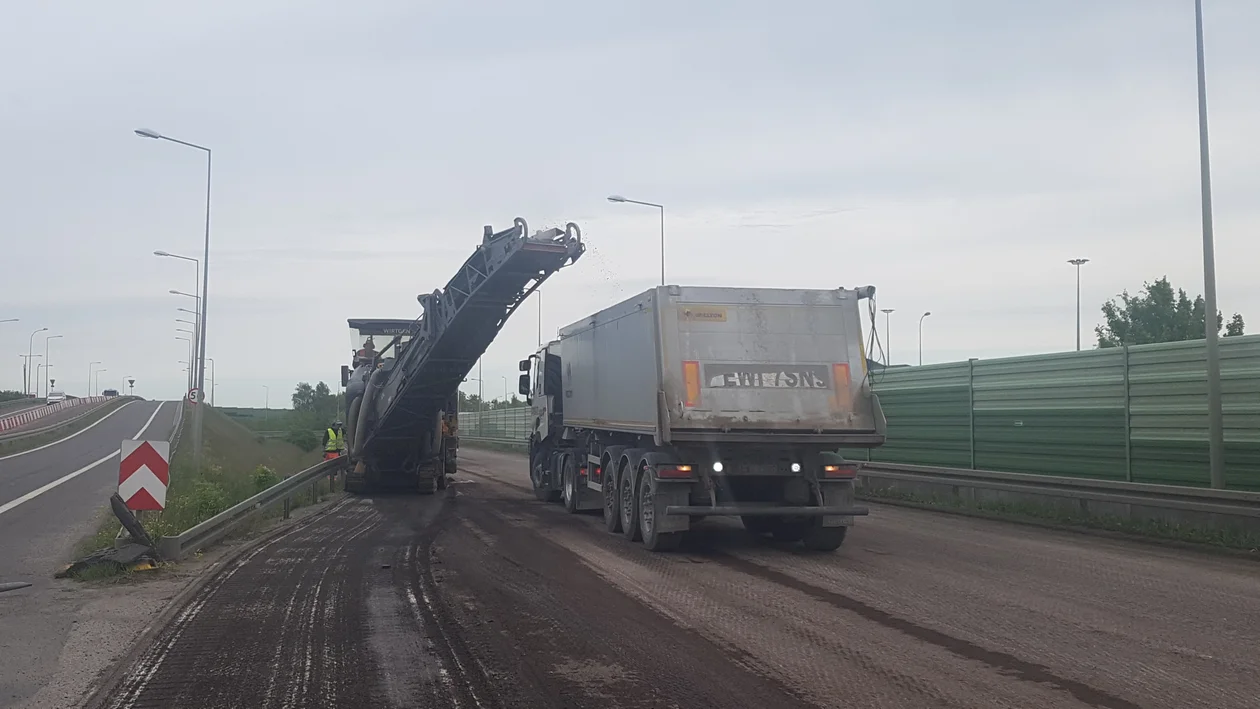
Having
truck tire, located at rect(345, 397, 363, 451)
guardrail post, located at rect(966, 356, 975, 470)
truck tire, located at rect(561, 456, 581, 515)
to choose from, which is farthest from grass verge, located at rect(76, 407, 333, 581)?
guardrail post, located at rect(966, 356, 975, 470)

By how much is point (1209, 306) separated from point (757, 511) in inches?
267

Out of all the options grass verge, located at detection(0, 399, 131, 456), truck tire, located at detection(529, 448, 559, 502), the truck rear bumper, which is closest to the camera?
the truck rear bumper

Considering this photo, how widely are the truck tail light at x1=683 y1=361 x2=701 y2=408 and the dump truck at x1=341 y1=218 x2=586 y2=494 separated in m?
4.70

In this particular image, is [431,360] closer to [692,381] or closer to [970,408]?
[692,381]

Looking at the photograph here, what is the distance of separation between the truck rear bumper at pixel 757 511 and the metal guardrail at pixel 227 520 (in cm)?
563

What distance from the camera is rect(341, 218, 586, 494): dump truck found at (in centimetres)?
1727

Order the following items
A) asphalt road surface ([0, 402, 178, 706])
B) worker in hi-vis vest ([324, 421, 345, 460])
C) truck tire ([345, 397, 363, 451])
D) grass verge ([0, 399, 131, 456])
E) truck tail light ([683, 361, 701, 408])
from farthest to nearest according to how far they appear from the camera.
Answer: grass verge ([0, 399, 131, 456])
worker in hi-vis vest ([324, 421, 345, 460])
truck tire ([345, 397, 363, 451])
truck tail light ([683, 361, 701, 408])
asphalt road surface ([0, 402, 178, 706])

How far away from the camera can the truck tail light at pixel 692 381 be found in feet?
41.4

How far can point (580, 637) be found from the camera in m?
8.00

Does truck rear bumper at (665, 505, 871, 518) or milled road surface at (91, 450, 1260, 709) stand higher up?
truck rear bumper at (665, 505, 871, 518)

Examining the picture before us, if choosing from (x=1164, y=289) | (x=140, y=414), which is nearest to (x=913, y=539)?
(x=1164, y=289)

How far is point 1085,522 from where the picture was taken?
15.3 meters

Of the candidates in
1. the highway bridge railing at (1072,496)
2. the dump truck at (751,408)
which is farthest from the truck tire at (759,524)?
the highway bridge railing at (1072,496)

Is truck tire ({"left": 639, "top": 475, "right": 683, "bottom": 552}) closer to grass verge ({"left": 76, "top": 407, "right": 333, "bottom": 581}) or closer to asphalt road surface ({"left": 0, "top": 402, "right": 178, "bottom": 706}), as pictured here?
grass verge ({"left": 76, "top": 407, "right": 333, "bottom": 581})
